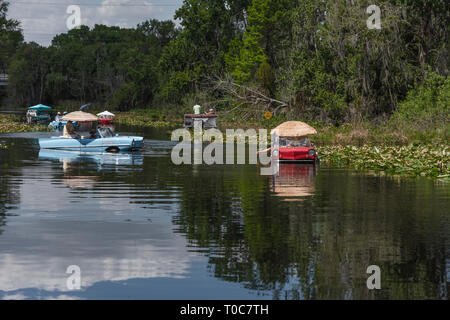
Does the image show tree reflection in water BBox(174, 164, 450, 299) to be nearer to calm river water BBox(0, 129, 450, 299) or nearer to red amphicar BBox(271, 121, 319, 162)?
calm river water BBox(0, 129, 450, 299)

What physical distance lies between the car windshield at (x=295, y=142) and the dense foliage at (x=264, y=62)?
527 inches

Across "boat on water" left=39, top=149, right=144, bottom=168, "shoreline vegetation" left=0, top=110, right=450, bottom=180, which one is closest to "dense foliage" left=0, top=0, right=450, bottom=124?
"shoreline vegetation" left=0, top=110, right=450, bottom=180

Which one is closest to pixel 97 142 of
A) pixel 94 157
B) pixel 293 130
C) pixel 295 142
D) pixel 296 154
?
pixel 94 157

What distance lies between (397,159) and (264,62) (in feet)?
165

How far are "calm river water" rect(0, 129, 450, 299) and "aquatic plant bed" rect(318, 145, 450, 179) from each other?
2.86 metres

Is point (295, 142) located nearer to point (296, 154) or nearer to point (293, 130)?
point (293, 130)

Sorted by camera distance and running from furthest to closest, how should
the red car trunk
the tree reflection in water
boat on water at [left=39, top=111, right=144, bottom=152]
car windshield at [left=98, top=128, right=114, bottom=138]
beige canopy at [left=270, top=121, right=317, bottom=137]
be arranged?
1. car windshield at [left=98, top=128, right=114, bottom=138]
2. boat on water at [left=39, top=111, right=144, bottom=152]
3. beige canopy at [left=270, top=121, right=317, bottom=137]
4. the red car trunk
5. the tree reflection in water

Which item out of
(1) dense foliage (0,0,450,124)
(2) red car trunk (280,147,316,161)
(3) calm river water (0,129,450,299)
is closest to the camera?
(3) calm river water (0,129,450,299)

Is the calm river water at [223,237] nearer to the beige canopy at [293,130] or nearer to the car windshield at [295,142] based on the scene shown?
the car windshield at [295,142]

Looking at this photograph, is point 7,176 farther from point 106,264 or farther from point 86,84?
point 86,84

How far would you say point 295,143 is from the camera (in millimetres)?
34750

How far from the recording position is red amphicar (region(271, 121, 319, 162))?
109 feet

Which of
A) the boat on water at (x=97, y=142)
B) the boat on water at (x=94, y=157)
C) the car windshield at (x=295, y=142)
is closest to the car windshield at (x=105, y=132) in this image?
the boat on water at (x=97, y=142)

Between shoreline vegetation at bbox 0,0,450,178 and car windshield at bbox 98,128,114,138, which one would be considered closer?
car windshield at bbox 98,128,114,138
